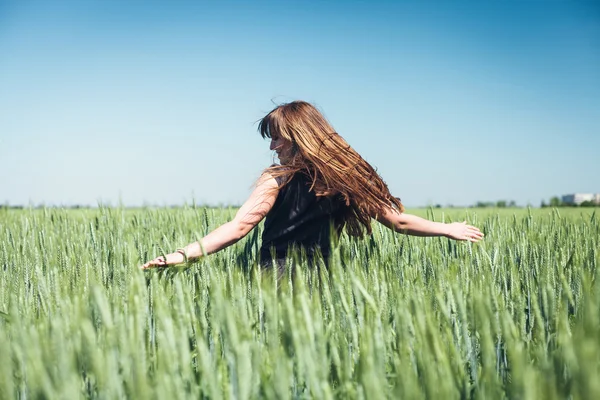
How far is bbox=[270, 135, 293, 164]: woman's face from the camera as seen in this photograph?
2309 mm

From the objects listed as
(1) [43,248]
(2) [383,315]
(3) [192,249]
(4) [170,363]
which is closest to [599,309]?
(2) [383,315]

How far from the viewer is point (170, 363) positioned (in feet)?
2.59

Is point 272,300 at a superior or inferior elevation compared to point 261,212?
inferior

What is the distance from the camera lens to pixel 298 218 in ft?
7.56

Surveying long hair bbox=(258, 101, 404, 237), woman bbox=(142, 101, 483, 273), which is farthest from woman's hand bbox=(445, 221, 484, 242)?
long hair bbox=(258, 101, 404, 237)

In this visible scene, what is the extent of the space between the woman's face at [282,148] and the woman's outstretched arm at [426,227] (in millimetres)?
492

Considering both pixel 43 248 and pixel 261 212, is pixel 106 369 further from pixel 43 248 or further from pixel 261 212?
pixel 43 248

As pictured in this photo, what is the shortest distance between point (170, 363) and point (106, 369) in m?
0.12

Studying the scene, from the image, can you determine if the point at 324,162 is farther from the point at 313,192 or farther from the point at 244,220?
the point at 244,220

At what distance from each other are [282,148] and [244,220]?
43 centimetres

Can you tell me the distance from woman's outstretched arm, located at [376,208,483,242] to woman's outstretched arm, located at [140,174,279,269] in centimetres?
54

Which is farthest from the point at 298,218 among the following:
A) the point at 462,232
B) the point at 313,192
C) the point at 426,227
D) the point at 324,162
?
the point at 462,232

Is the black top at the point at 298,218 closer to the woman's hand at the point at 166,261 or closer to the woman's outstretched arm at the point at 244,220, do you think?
the woman's outstretched arm at the point at 244,220

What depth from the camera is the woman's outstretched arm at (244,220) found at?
197cm
